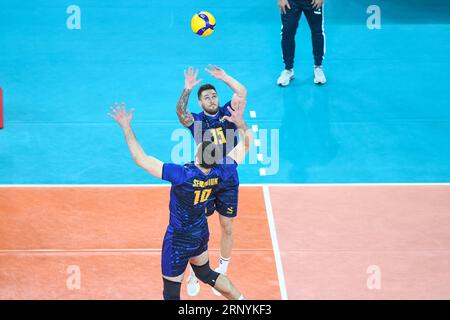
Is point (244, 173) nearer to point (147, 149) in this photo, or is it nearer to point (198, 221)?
point (147, 149)

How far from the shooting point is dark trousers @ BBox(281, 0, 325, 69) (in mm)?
15922

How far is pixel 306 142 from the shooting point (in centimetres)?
1493

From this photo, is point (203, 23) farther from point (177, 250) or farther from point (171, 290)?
point (171, 290)

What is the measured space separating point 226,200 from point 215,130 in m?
0.98

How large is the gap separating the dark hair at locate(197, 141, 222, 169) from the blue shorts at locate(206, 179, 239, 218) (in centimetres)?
142

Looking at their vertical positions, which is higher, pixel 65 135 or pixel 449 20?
pixel 449 20

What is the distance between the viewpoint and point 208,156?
27.6 feet

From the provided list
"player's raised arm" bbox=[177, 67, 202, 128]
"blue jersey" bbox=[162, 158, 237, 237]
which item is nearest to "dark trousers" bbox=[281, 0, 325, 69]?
"player's raised arm" bbox=[177, 67, 202, 128]

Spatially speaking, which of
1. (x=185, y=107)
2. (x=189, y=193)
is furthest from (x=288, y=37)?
(x=189, y=193)

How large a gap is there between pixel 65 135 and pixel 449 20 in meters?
10.3

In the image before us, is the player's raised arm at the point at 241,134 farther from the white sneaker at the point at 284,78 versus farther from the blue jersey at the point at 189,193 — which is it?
the white sneaker at the point at 284,78

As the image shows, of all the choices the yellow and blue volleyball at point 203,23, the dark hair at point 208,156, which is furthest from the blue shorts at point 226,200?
the yellow and blue volleyball at point 203,23

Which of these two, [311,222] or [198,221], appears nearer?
[198,221]

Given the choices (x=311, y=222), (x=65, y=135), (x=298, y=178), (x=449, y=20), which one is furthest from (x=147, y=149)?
(x=449, y=20)
